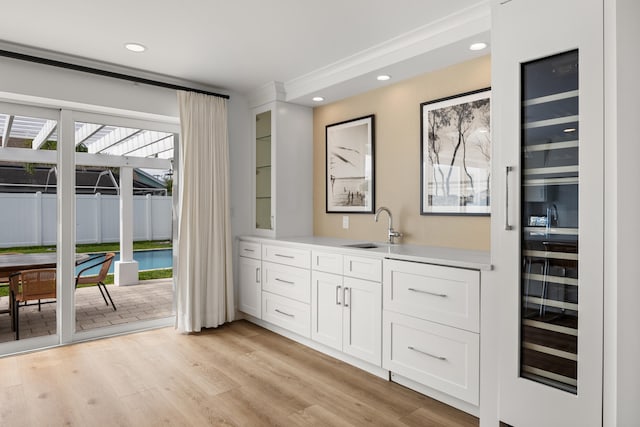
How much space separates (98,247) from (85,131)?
109 cm

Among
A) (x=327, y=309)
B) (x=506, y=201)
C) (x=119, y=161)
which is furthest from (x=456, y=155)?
(x=119, y=161)

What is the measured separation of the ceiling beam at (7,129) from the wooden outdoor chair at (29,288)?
110 centimetres

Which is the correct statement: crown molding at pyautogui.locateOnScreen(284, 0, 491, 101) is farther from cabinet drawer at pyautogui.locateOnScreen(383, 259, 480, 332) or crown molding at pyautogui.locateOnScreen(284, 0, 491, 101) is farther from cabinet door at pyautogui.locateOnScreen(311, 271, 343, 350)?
cabinet door at pyautogui.locateOnScreen(311, 271, 343, 350)

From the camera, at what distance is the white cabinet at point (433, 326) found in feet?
7.78

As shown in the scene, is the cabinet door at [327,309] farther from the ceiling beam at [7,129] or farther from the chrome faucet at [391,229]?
the ceiling beam at [7,129]

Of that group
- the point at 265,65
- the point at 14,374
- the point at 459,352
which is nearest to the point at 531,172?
the point at 459,352

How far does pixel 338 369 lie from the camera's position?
311 centimetres

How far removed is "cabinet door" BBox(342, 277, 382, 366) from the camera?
293 cm

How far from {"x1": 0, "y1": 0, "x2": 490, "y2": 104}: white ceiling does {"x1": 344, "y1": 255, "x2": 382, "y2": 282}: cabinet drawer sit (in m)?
1.51

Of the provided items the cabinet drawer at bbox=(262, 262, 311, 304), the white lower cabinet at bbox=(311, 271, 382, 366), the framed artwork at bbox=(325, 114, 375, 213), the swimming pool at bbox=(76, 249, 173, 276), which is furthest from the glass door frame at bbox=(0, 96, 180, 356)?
the white lower cabinet at bbox=(311, 271, 382, 366)

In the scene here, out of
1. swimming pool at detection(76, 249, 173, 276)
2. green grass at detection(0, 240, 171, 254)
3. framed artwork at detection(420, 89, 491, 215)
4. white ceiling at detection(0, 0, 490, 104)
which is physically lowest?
swimming pool at detection(76, 249, 173, 276)

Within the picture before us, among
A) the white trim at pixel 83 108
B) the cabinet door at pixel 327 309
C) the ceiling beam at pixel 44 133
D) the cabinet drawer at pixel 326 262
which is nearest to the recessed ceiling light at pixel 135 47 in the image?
the white trim at pixel 83 108

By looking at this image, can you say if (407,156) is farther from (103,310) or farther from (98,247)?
(103,310)

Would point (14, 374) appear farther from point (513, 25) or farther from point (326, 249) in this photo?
point (513, 25)
